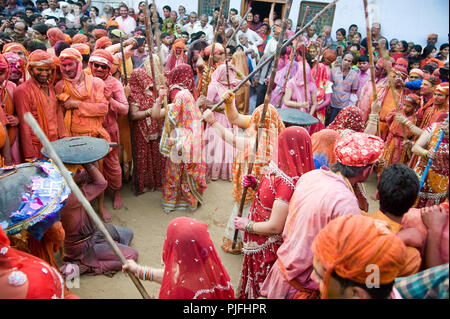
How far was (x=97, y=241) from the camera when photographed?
3674 millimetres

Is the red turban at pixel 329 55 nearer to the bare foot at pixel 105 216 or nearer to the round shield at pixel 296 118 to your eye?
the round shield at pixel 296 118

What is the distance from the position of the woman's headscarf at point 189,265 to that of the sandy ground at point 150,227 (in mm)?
1609

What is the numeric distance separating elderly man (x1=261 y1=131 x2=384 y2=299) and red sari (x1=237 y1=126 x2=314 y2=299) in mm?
206

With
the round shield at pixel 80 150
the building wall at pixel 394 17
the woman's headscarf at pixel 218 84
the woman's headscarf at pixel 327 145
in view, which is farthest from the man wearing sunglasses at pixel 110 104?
the building wall at pixel 394 17

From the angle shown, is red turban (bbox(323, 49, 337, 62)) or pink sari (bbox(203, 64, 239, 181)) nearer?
pink sari (bbox(203, 64, 239, 181))

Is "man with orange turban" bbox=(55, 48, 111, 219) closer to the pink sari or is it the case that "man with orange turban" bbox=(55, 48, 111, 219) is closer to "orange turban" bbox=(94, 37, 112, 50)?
the pink sari

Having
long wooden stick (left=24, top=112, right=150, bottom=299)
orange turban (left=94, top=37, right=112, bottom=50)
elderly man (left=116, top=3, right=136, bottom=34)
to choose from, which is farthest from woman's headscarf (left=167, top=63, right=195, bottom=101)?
elderly man (left=116, top=3, right=136, bottom=34)

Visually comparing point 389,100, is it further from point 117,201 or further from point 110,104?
point 117,201

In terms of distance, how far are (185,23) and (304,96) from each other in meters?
7.82

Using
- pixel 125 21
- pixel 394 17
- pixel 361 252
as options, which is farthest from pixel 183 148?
pixel 394 17

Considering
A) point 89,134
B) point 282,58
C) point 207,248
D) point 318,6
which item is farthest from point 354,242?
point 318,6

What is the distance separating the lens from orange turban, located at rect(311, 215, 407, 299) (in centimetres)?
141

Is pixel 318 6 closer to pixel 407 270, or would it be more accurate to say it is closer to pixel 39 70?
pixel 39 70

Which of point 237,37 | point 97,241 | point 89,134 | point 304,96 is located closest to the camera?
point 97,241
